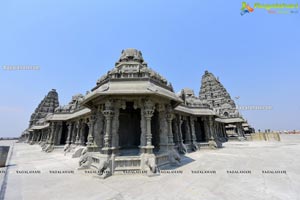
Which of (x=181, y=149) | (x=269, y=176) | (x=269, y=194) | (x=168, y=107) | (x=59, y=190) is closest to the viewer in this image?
(x=269, y=194)

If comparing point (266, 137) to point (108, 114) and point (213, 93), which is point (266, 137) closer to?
point (213, 93)

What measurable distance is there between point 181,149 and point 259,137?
27.7 metres

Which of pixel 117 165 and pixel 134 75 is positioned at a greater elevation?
pixel 134 75

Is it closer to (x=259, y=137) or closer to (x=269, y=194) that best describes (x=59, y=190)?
(x=269, y=194)

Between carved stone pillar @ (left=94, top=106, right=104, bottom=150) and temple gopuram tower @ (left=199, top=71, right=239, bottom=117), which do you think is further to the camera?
temple gopuram tower @ (left=199, top=71, right=239, bottom=117)

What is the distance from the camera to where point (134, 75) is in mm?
9367

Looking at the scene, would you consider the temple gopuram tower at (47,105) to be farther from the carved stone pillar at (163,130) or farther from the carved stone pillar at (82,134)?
the carved stone pillar at (163,130)

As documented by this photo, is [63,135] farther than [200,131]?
Yes

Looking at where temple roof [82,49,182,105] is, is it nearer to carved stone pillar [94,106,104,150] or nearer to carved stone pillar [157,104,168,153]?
carved stone pillar [157,104,168,153]

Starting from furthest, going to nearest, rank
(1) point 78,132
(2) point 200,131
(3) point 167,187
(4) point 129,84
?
(2) point 200,131 → (1) point 78,132 → (4) point 129,84 → (3) point 167,187

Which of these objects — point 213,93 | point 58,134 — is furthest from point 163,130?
point 213,93

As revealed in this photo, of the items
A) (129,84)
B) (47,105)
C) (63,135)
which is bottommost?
(63,135)

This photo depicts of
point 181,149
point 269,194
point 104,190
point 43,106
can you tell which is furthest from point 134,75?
point 43,106

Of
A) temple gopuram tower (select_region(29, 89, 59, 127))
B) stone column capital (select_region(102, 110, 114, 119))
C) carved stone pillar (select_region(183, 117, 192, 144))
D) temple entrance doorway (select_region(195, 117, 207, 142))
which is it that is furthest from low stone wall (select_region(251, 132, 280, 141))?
temple gopuram tower (select_region(29, 89, 59, 127))
